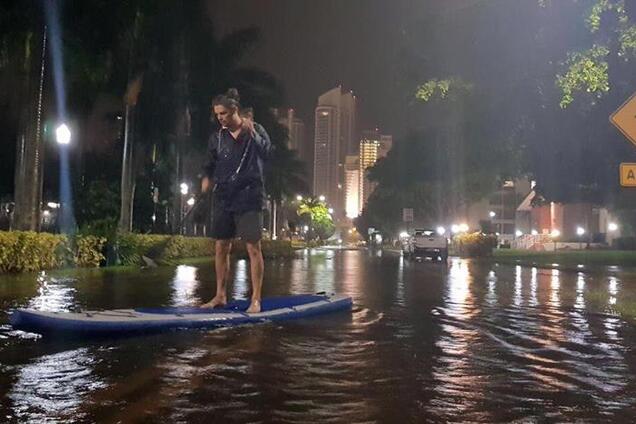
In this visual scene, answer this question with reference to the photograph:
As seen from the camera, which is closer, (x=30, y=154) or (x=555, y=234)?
(x=30, y=154)

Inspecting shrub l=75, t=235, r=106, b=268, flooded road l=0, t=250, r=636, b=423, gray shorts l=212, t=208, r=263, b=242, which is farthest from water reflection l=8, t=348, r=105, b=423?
shrub l=75, t=235, r=106, b=268

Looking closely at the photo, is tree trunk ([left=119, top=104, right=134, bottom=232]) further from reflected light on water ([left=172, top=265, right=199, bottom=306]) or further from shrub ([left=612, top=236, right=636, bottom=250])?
shrub ([left=612, top=236, right=636, bottom=250])

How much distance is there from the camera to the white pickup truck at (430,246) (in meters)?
39.1

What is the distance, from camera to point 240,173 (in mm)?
8078

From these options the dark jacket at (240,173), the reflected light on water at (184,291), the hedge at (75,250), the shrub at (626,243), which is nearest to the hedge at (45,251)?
the hedge at (75,250)

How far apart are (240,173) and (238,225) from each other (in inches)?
21.7

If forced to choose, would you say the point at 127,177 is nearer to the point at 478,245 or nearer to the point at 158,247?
the point at 158,247

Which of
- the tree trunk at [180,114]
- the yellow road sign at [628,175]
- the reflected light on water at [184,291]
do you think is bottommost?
the reflected light on water at [184,291]

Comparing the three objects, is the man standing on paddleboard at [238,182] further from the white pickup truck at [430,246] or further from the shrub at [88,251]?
the white pickup truck at [430,246]

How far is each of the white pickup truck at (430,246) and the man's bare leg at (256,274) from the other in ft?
102

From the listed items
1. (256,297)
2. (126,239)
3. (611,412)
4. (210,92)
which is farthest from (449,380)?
(210,92)

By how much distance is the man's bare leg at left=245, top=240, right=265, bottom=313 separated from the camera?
8.07m

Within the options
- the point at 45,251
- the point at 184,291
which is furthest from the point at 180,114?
the point at 184,291

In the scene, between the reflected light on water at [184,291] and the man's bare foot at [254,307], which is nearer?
the man's bare foot at [254,307]
